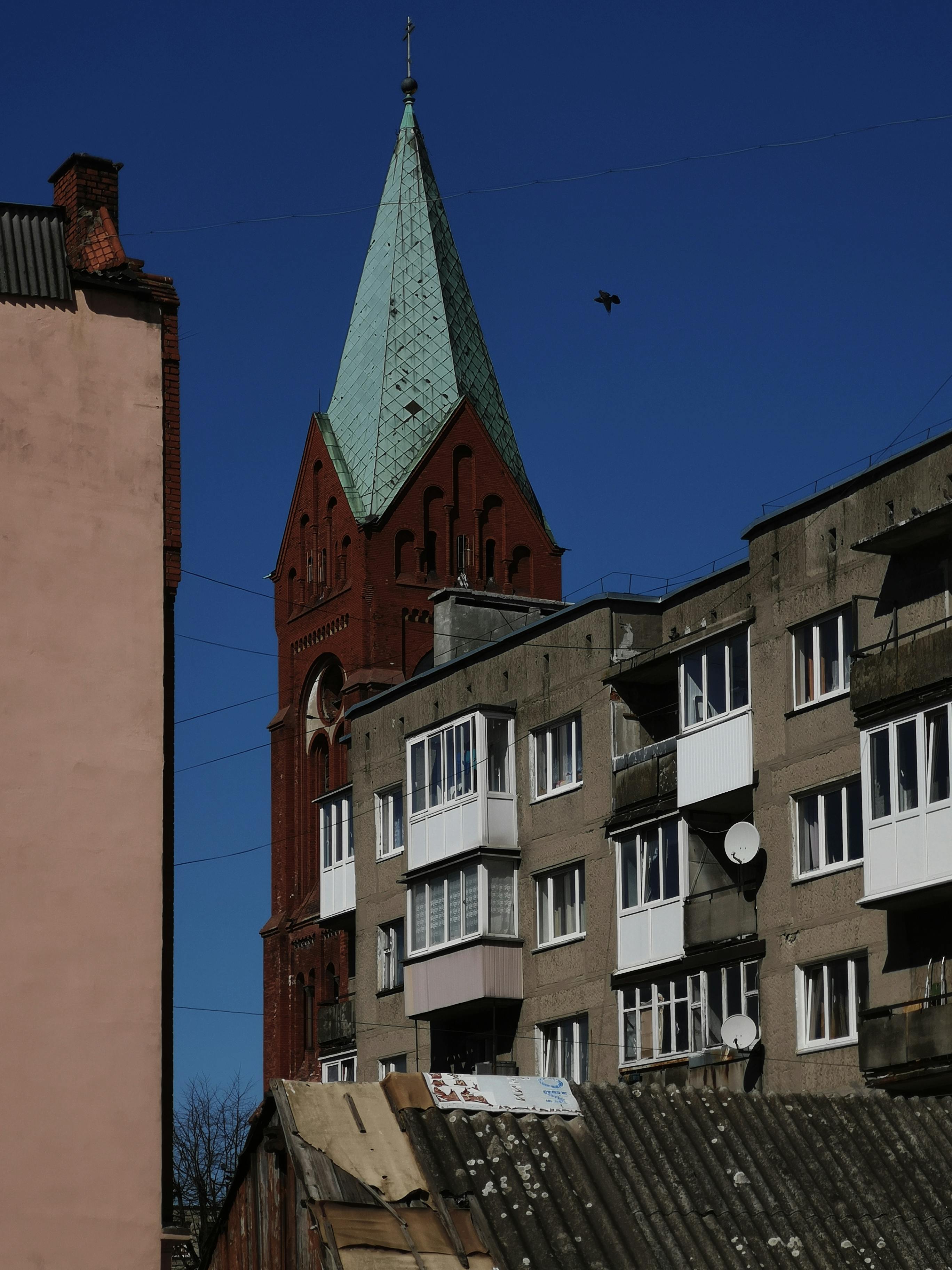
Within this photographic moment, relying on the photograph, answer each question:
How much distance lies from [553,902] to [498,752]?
12.0 ft

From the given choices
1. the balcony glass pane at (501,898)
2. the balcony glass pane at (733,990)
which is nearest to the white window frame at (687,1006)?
the balcony glass pane at (733,990)

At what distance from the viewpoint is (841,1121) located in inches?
878

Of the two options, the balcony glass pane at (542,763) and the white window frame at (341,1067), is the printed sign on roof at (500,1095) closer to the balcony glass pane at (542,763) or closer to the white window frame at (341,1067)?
the balcony glass pane at (542,763)

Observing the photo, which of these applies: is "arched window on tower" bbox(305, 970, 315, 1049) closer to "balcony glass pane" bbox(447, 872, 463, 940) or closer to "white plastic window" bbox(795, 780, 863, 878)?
"balcony glass pane" bbox(447, 872, 463, 940)

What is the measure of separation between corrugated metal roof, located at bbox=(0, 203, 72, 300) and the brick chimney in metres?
0.26

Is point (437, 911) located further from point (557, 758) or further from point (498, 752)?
point (557, 758)

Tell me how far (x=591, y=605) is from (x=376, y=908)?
10.3 metres

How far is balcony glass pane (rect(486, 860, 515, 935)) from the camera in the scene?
4856cm

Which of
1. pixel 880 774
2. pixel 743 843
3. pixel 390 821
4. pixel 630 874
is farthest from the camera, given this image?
pixel 390 821

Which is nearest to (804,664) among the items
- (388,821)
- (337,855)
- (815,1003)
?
(815,1003)

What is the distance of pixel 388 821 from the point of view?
177 ft

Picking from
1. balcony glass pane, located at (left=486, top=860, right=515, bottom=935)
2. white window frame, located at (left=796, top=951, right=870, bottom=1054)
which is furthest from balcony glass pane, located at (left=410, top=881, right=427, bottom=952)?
white window frame, located at (left=796, top=951, right=870, bottom=1054)

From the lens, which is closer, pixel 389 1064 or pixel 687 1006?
pixel 687 1006

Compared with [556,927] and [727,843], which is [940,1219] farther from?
[556,927]
